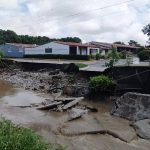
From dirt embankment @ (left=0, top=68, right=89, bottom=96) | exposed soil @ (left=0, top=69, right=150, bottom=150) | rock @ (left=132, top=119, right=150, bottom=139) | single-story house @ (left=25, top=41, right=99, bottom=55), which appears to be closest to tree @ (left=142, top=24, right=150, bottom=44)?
dirt embankment @ (left=0, top=68, right=89, bottom=96)

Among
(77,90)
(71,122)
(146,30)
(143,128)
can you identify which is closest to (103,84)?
(77,90)

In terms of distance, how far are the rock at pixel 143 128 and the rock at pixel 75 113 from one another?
2882 millimetres

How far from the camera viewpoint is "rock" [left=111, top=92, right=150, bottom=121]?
A: 53.0 ft

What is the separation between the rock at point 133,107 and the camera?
16141mm

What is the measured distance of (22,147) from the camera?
23.1 feet

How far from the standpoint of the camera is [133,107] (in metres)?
16.6

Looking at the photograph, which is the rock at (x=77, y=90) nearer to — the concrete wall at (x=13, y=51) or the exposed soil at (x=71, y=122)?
the exposed soil at (x=71, y=122)

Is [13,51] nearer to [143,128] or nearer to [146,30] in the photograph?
[146,30]

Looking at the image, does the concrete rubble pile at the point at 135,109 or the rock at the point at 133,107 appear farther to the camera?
the rock at the point at 133,107

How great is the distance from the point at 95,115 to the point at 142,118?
8.64ft

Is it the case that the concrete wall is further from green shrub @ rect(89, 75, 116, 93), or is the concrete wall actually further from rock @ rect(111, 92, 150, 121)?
rock @ rect(111, 92, 150, 121)

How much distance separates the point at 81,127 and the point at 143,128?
268cm

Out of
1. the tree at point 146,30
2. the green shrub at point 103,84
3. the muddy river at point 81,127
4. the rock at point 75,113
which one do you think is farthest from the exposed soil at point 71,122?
the tree at point 146,30

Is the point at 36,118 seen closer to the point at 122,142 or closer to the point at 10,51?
the point at 122,142
